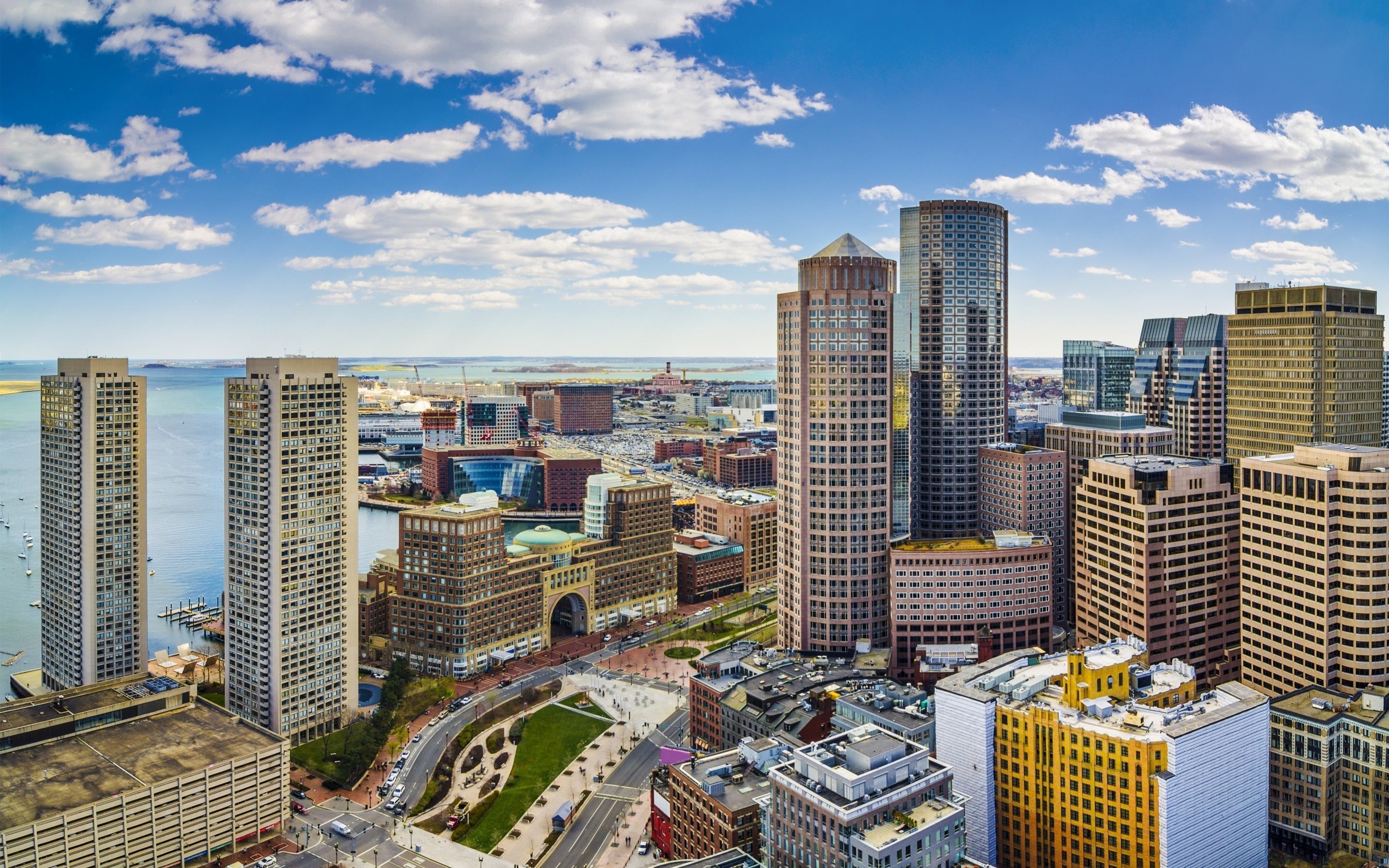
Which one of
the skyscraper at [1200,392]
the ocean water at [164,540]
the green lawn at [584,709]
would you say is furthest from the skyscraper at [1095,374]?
the green lawn at [584,709]

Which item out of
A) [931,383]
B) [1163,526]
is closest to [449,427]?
[931,383]

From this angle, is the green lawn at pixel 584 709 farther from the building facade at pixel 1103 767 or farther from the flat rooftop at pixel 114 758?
the building facade at pixel 1103 767

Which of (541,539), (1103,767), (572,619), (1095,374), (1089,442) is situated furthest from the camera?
(1095,374)

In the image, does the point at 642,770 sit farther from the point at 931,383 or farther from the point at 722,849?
the point at 931,383

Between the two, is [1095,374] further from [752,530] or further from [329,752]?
[329,752]

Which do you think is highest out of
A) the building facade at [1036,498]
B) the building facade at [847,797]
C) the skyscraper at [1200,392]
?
the skyscraper at [1200,392]

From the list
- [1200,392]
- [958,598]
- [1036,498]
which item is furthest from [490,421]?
[958,598]

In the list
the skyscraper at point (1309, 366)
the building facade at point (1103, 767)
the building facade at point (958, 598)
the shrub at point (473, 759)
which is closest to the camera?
the building facade at point (1103, 767)
